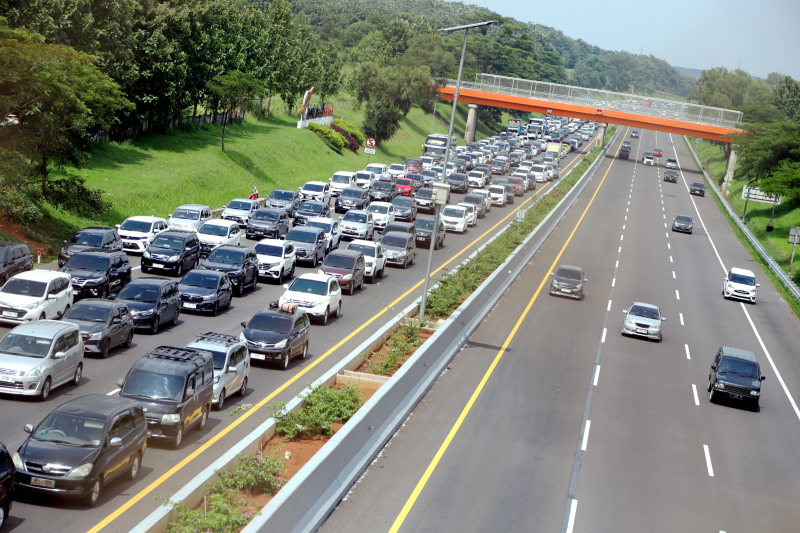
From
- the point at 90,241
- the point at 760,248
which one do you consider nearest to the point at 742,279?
the point at 760,248

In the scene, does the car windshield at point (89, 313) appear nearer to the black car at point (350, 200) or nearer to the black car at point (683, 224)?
the black car at point (350, 200)

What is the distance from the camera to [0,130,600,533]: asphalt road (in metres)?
12.8

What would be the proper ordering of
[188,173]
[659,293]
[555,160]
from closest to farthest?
1. [659,293]
2. [188,173]
3. [555,160]

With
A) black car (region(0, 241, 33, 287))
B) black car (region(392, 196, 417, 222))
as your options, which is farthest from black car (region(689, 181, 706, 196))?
black car (region(0, 241, 33, 287))

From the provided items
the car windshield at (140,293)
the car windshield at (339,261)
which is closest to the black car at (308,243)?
the car windshield at (339,261)

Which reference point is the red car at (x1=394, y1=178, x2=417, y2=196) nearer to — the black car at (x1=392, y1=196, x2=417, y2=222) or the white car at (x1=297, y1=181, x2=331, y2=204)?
the black car at (x1=392, y1=196, x2=417, y2=222)

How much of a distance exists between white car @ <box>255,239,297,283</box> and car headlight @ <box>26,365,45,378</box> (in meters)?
16.0

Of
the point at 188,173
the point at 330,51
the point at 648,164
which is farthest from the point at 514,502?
the point at 648,164

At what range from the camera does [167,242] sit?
32.5 m

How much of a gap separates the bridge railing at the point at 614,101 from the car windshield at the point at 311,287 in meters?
66.4

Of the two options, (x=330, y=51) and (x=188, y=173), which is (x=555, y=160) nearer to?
Result: (x=330, y=51)

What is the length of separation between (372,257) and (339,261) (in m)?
2.85

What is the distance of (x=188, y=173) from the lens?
51.0m

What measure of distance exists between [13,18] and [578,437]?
3365cm
